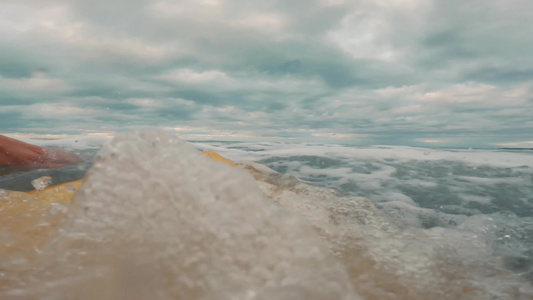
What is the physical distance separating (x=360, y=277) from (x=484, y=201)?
5.76 m

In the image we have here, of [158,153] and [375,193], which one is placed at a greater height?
[158,153]

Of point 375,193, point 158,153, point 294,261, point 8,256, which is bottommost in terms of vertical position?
point 375,193

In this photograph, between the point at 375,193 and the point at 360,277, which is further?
the point at 375,193

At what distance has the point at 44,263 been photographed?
1388mm

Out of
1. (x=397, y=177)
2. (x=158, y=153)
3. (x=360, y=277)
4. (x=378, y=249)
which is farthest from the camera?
(x=397, y=177)

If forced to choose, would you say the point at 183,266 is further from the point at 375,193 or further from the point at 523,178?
the point at 523,178

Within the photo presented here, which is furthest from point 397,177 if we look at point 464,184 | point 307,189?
point 307,189

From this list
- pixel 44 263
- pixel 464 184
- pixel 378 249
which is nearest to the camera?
pixel 44 263

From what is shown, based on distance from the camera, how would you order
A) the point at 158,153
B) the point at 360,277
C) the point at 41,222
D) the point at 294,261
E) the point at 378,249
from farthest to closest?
1. the point at 378,249
2. the point at 41,222
3. the point at 360,277
4. the point at 158,153
5. the point at 294,261

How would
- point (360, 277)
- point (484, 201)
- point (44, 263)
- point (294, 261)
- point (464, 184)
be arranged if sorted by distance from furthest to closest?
1. point (464, 184)
2. point (484, 201)
3. point (360, 277)
4. point (44, 263)
5. point (294, 261)

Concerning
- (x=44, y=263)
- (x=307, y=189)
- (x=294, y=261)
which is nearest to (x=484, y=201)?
(x=307, y=189)

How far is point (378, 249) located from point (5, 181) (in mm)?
5616

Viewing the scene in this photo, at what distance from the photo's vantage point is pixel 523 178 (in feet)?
30.8

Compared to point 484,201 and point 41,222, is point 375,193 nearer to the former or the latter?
point 484,201
